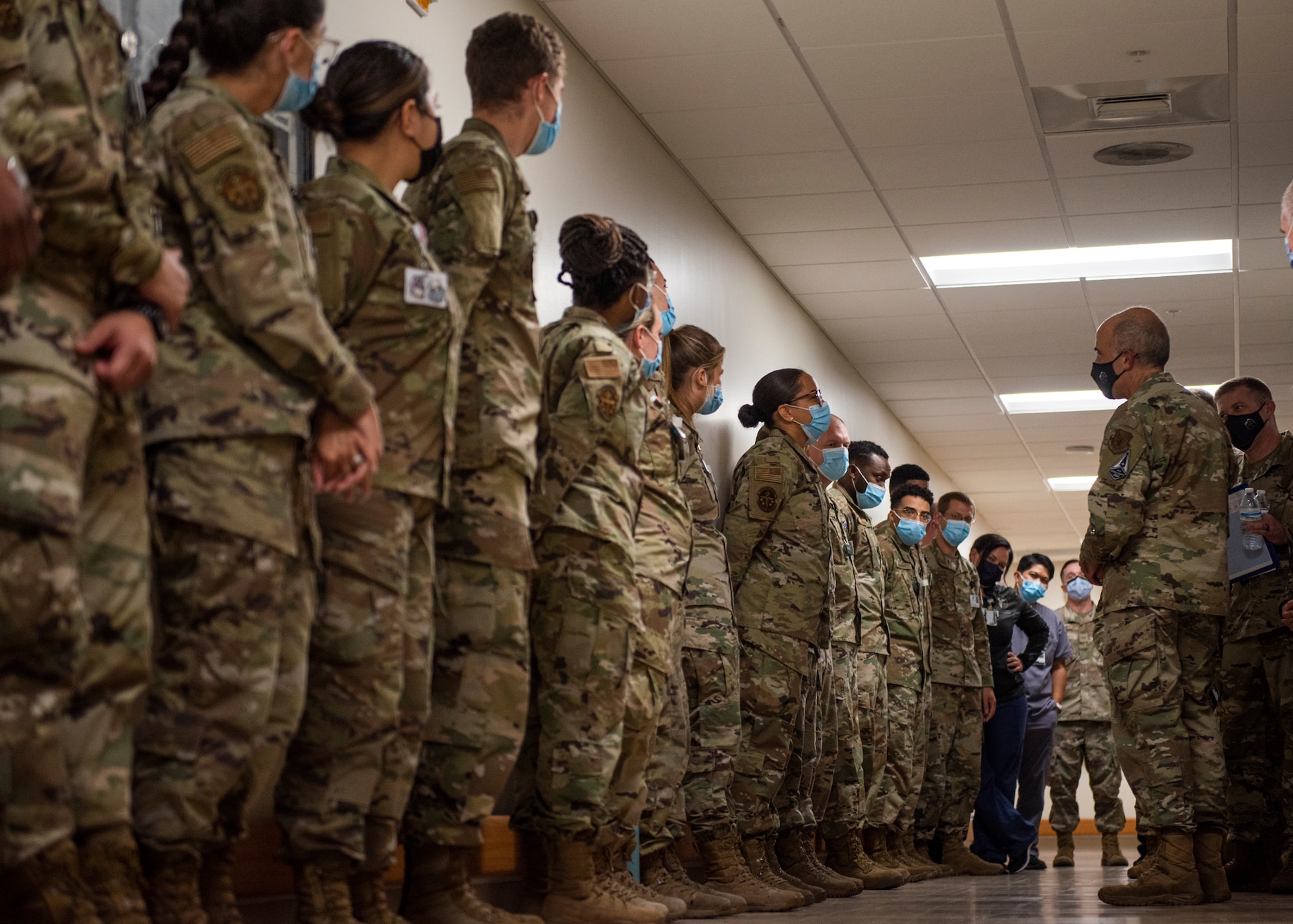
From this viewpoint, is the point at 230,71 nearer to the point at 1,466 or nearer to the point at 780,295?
the point at 1,466

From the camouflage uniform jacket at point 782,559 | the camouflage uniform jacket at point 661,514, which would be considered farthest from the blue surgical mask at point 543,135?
the camouflage uniform jacket at point 782,559

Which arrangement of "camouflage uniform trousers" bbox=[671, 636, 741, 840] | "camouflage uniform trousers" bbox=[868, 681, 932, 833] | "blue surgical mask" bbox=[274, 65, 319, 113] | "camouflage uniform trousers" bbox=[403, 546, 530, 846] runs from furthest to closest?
1. "camouflage uniform trousers" bbox=[868, 681, 932, 833]
2. "camouflage uniform trousers" bbox=[671, 636, 741, 840]
3. "camouflage uniform trousers" bbox=[403, 546, 530, 846]
4. "blue surgical mask" bbox=[274, 65, 319, 113]

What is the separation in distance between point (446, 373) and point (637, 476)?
0.96m

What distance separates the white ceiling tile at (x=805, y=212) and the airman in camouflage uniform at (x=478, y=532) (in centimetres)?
411

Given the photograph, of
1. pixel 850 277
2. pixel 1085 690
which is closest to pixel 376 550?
pixel 850 277

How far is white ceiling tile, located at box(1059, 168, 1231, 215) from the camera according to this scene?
6.58m

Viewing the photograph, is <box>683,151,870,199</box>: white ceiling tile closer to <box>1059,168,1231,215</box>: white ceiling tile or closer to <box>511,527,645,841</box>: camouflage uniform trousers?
<box>1059,168,1231,215</box>: white ceiling tile

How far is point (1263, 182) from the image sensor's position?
21.8 ft

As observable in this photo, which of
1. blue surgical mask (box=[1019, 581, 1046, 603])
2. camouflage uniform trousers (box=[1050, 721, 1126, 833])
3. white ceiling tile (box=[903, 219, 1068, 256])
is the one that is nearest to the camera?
white ceiling tile (box=[903, 219, 1068, 256])

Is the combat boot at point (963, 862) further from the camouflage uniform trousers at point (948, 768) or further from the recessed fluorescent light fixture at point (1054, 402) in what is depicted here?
the recessed fluorescent light fixture at point (1054, 402)

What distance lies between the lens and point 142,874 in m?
2.01

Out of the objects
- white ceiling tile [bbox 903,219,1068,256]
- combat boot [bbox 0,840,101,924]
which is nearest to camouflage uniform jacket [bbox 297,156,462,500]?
combat boot [bbox 0,840,101,924]

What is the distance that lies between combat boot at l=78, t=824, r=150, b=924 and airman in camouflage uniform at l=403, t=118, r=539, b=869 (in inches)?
35.4

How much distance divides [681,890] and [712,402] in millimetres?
1917
